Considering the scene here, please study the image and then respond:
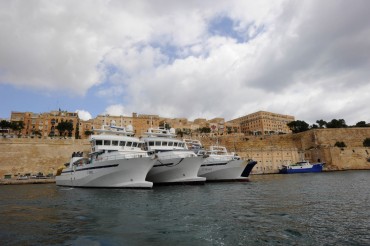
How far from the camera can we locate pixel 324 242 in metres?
8.05

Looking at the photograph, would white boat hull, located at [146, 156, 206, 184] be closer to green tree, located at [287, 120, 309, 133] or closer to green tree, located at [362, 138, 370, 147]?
green tree, located at [362, 138, 370, 147]

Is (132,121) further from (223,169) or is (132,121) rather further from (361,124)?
(361,124)

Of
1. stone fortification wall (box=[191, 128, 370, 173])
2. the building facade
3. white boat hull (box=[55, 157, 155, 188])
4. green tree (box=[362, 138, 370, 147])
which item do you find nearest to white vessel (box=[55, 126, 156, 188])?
white boat hull (box=[55, 157, 155, 188])

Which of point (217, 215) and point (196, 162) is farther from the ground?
point (196, 162)

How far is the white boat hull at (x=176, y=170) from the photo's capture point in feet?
98.4

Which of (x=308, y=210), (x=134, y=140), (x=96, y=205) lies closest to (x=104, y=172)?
Result: (x=134, y=140)

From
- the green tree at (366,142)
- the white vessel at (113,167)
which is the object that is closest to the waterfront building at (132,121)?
the green tree at (366,142)

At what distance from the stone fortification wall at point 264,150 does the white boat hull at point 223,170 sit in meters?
9.49

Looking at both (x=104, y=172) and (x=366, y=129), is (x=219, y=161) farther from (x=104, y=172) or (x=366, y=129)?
(x=366, y=129)

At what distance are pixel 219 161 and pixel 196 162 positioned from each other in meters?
8.75

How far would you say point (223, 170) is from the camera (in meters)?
38.2

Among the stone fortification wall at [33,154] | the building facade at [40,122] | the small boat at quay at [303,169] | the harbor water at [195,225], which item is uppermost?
the building facade at [40,122]

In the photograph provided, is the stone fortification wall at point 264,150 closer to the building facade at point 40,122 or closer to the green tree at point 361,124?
the green tree at point 361,124

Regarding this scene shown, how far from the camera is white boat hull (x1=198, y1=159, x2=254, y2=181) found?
38188 mm
